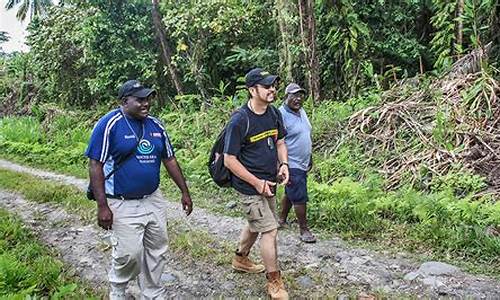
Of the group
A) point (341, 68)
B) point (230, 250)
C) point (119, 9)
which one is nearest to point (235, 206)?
point (230, 250)

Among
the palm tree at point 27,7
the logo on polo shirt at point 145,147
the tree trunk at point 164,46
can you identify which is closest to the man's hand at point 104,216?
the logo on polo shirt at point 145,147

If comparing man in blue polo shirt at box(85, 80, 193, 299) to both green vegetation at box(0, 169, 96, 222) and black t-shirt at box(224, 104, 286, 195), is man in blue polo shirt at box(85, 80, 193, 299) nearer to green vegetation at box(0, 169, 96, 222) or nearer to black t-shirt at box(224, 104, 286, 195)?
black t-shirt at box(224, 104, 286, 195)

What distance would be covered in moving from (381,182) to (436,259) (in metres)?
2.37

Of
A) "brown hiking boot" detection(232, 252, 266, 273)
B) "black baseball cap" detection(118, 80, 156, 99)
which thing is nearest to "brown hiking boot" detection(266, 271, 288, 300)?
"brown hiking boot" detection(232, 252, 266, 273)

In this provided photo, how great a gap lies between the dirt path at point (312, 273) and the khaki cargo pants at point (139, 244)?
783 millimetres

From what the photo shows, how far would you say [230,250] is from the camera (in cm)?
548

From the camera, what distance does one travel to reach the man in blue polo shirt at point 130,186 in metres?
3.55

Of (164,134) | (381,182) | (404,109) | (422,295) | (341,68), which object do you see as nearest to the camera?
(164,134)

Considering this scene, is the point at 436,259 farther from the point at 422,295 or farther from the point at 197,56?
the point at 197,56

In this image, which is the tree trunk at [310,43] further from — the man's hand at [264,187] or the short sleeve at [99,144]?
the short sleeve at [99,144]

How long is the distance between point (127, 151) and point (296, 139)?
2.35m

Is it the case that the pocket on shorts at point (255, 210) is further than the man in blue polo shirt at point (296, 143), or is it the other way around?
the man in blue polo shirt at point (296, 143)

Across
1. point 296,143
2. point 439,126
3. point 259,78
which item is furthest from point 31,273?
point 439,126

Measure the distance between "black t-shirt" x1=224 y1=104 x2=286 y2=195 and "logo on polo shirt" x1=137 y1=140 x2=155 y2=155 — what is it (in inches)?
25.1
